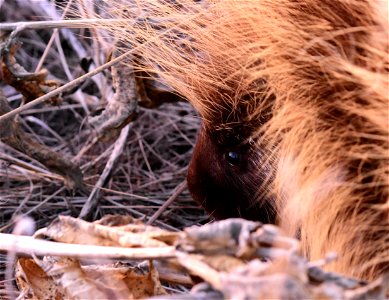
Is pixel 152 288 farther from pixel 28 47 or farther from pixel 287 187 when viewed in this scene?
pixel 28 47

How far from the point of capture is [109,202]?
7.32 ft

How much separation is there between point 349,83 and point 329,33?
0.33 feet

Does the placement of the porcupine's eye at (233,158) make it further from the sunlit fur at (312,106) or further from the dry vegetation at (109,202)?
the dry vegetation at (109,202)

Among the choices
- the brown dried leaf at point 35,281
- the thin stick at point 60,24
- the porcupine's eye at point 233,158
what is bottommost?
the brown dried leaf at point 35,281

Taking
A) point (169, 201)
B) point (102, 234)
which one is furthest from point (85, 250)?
point (169, 201)

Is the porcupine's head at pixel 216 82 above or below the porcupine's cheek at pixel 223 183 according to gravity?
above

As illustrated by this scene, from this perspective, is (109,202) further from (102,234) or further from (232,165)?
(102,234)

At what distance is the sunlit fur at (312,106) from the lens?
129cm

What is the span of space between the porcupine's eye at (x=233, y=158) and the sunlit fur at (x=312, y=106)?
5 cm

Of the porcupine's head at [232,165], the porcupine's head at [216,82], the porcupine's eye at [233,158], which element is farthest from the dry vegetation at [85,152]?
the porcupine's eye at [233,158]

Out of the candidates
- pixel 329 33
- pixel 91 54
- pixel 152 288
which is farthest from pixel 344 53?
pixel 91 54

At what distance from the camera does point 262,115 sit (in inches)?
58.2

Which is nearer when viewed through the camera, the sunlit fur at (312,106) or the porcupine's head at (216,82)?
the sunlit fur at (312,106)

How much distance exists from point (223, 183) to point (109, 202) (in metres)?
0.68
